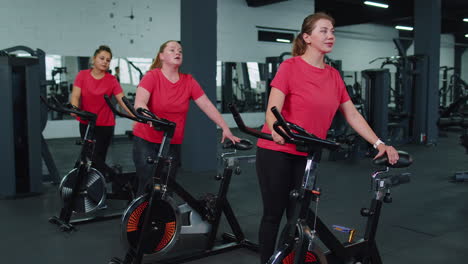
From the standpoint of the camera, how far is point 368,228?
2109 mm

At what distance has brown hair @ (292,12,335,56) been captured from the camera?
2092 mm

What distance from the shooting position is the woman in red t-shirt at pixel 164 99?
291 cm

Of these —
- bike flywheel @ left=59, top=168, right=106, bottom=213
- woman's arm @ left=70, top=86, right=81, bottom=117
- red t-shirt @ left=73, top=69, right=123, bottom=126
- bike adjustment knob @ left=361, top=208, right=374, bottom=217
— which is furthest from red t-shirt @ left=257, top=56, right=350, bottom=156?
woman's arm @ left=70, top=86, right=81, bottom=117

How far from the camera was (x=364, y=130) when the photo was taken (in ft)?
7.00

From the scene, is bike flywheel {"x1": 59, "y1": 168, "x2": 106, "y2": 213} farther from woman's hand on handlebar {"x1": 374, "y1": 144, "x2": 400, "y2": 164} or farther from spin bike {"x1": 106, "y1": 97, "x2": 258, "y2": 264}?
woman's hand on handlebar {"x1": 374, "y1": 144, "x2": 400, "y2": 164}

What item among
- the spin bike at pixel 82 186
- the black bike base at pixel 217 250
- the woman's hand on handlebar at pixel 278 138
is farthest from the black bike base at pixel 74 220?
the woman's hand on handlebar at pixel 278 138

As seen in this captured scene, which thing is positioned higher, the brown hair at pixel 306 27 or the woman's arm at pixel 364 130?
the brown hair at pixel 306 27

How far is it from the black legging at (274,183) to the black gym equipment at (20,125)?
354 centimetres

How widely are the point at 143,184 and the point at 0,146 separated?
8.44ft

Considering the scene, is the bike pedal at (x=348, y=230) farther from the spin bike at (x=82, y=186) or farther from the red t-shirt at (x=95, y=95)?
the red t-shirt at (x=95, y=95)

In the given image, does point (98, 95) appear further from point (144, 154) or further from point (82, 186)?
point (144, 154)

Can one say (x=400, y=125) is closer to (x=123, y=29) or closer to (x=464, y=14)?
(x=123, y=29)

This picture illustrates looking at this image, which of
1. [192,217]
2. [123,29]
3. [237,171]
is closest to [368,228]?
[237,171]

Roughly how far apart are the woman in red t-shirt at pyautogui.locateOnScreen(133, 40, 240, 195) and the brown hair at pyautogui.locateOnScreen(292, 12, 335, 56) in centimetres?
79
